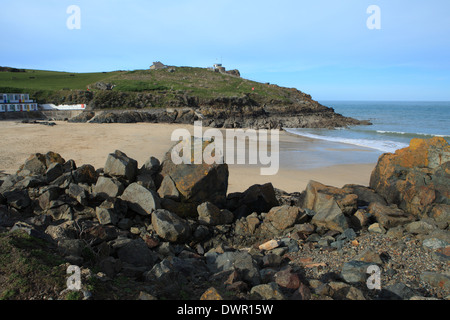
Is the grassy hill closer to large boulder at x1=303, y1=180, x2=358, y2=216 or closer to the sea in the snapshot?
the sea

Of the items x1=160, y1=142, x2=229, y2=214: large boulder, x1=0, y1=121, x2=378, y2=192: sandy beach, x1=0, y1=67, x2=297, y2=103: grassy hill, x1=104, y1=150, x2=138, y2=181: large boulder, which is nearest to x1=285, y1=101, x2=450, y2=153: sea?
x1=0, y1=121, x2=378, y2=192: sandy beach

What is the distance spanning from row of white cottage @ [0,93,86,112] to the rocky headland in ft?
118

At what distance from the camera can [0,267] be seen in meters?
4.11

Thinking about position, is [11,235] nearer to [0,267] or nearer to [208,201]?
[0,267]

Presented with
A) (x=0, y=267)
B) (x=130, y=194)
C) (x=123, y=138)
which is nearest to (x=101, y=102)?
(x=123, y=138)

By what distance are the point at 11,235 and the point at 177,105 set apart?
5060cm

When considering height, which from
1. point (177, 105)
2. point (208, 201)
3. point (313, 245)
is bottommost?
point (313, 245)

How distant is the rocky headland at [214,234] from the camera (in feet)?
14.5

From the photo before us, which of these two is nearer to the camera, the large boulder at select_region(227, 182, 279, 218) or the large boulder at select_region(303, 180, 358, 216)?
the large boulder at select_region(303, 180, 358, 216)

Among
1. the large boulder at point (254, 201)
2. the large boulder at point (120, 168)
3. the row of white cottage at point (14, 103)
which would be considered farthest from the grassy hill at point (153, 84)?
the large boulder at point (254, 201)

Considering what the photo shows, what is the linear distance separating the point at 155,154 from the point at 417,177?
14.5 metres

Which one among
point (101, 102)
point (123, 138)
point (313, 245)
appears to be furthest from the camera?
point (101, 102)

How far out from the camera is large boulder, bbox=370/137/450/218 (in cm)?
845

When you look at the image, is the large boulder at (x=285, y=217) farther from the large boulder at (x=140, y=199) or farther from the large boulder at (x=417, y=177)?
the large boulder at (x=417, y=177)
